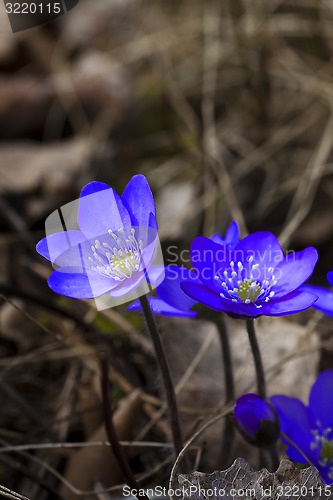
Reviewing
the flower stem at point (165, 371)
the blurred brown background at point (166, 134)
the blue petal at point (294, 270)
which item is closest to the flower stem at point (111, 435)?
the flower stem at point (165, 371)

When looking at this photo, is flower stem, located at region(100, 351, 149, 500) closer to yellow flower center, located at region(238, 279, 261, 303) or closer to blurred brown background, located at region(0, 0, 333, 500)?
yellow flower center, located at region(238, 279, 261, 303)

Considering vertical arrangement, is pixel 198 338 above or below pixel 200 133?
below

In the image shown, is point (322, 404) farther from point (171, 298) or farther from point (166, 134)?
point (166, 134)

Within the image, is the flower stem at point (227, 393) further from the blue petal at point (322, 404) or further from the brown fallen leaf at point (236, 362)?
the blue petal at point (322, 404)

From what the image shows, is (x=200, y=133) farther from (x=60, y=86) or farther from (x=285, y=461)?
(x=285, y=461)

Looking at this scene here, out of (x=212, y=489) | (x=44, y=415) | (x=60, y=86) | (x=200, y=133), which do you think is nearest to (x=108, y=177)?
(x=200, y=133)

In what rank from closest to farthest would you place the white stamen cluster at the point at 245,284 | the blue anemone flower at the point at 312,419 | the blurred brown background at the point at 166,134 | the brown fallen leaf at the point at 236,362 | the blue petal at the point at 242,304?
the blue petal at the point at 242,304
the white stamen cluster at the point at 245,284
the blue anemone flower at the point at 312,419
the brown fallen leaf at the point at 236,362
the blurred brown background at the point at 166,134
